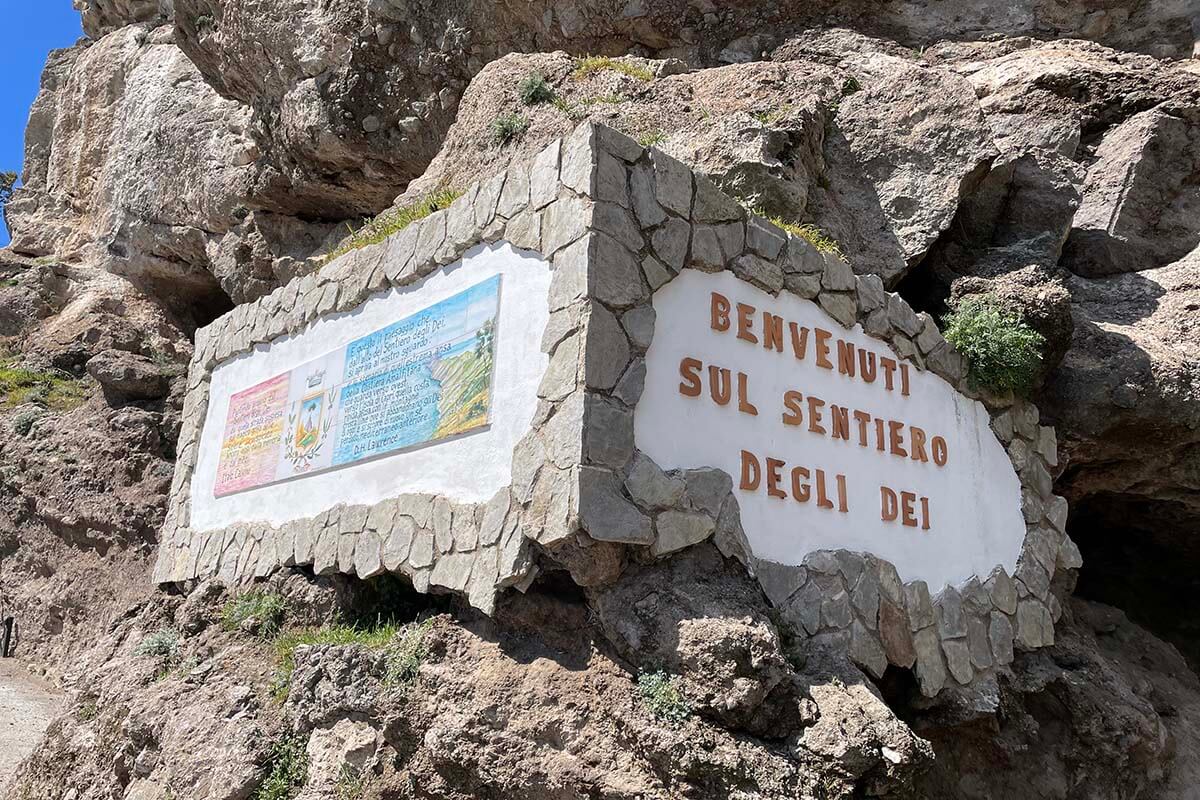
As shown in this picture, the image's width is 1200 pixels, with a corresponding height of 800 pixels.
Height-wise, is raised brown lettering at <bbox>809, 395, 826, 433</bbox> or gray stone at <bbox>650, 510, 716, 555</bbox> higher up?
raised brown lettering at <bbox>809, 395, 826, 433</bbox>

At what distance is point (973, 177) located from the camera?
350 inches

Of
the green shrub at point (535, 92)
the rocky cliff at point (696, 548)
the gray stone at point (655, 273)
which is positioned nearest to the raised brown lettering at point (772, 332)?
the gray stone at point (655, 273)

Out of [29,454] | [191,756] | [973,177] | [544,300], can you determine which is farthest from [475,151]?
[29,454]

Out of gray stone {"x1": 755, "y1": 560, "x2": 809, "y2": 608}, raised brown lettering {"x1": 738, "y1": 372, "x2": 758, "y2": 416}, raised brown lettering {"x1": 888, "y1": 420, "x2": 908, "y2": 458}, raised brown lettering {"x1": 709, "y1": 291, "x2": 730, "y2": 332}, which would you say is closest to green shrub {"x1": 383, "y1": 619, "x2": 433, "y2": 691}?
gray stone {"x1": 755, "y1": 560, "x2": 809, "y2": 608}

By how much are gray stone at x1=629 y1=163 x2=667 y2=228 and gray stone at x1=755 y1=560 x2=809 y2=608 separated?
2293 mm

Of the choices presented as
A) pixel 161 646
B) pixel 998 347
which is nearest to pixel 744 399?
pixel 998 347

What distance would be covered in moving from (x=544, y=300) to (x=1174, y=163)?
314 inches

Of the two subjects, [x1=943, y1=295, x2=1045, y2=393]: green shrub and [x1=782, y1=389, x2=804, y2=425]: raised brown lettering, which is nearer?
[x1=782, y1=389, x2=804, y2=425]: raised brown lettering

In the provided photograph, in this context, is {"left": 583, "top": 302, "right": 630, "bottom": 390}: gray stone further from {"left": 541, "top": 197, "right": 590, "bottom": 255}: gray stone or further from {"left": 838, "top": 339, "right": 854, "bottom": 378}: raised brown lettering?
{"left": 838, "top": 339, "right": 854, "bottom": 378}: raised brown lettering

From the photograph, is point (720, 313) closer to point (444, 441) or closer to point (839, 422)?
point (839, 422)

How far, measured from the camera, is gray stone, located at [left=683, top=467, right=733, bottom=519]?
5.51 metres

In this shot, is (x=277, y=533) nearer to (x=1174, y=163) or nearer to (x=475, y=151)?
(x=475, y=151)

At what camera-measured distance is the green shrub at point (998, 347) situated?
7.73m

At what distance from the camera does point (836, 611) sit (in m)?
5.89
